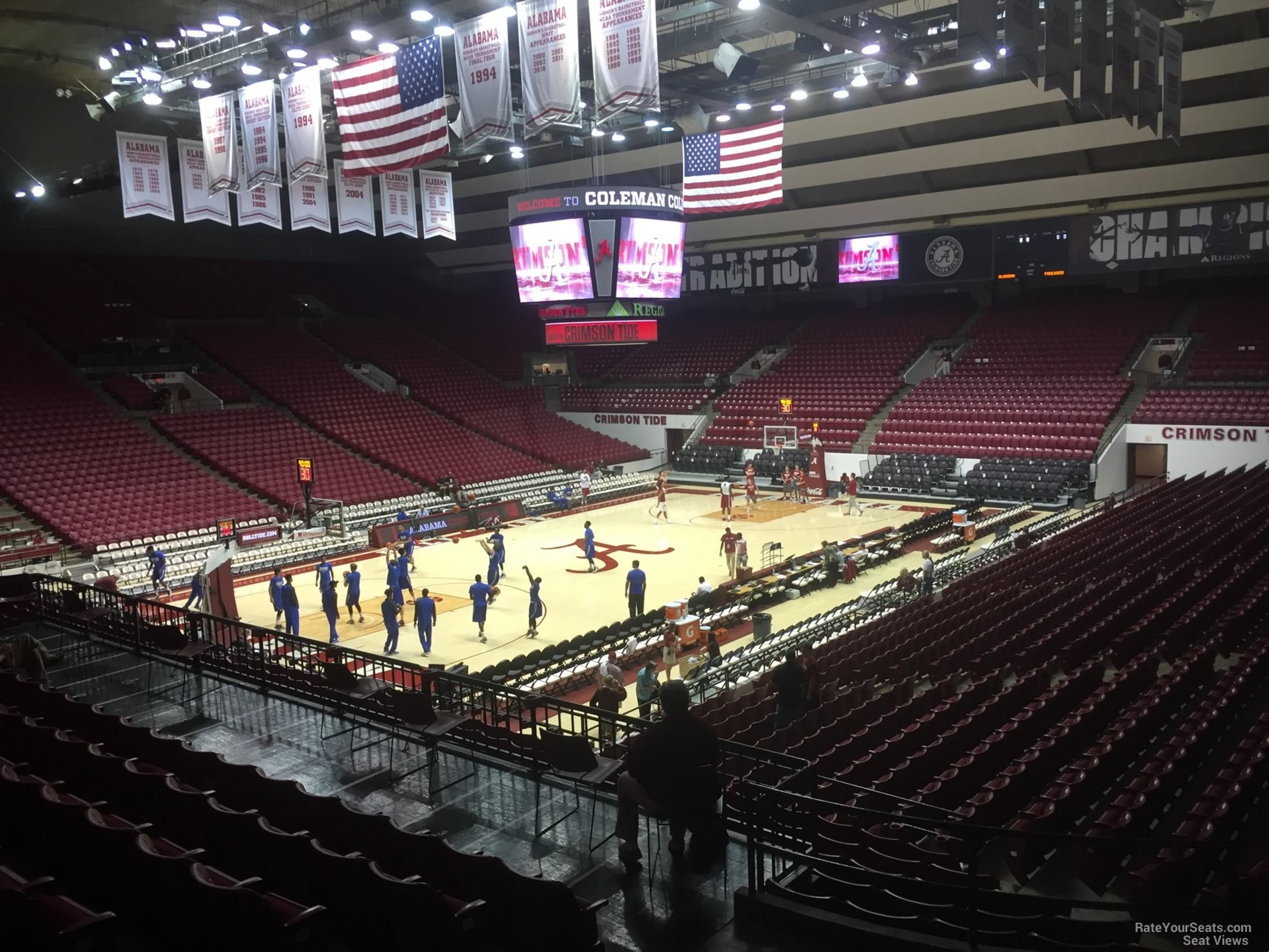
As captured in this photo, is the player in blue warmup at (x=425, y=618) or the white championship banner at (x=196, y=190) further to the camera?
the white championship banner at (x=196, y=190)

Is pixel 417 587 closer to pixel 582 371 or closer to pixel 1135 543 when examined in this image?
pixel 1135 543

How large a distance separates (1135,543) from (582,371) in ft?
103

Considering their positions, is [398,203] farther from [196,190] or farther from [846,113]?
[846,113]

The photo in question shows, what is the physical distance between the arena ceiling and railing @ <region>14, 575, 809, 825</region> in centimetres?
1081

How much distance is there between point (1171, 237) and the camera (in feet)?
96.4

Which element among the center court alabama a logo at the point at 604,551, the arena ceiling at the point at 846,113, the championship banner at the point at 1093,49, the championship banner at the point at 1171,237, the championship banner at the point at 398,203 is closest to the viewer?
the championship banner at the point at 1093,49

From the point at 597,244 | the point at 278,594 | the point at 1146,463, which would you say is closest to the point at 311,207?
the point at 597,244

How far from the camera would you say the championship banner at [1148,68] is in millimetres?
12323

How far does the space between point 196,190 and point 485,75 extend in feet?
35.1

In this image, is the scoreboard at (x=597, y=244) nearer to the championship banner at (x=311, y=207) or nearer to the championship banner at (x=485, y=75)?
the championship banner at (x=311, y=207)

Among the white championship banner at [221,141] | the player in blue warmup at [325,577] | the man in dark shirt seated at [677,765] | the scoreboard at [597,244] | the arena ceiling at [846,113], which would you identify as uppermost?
the arena ceiling at [846,113]

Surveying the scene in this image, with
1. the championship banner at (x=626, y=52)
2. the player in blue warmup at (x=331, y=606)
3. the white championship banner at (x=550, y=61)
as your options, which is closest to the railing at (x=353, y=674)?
the player in blue warmup at (x=331, y=606)

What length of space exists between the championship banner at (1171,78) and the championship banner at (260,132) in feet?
49.8

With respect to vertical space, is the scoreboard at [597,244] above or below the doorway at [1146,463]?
above
